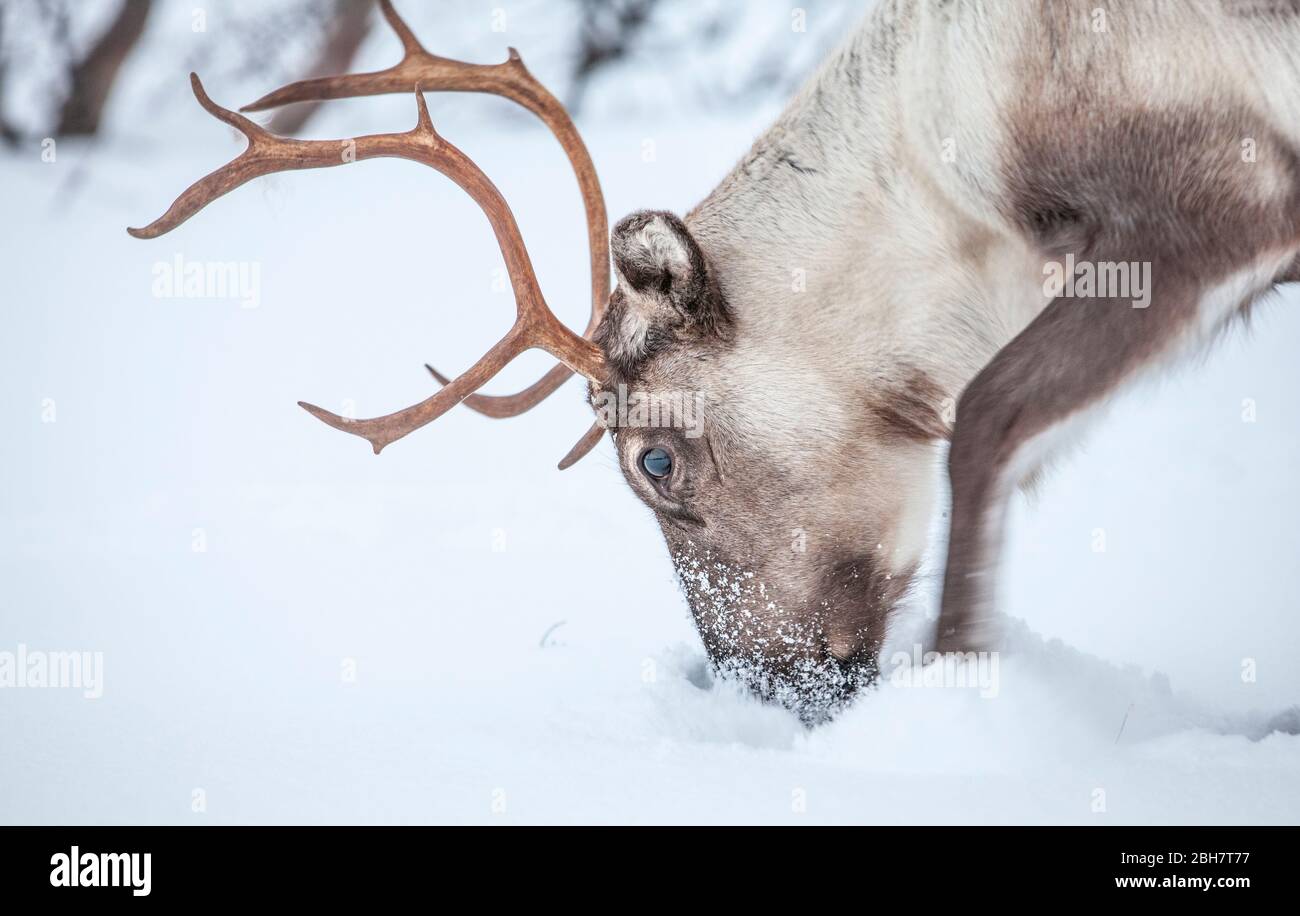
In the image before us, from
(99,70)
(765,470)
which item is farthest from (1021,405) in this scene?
(99,70)

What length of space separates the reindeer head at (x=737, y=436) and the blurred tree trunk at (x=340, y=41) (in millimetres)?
2854

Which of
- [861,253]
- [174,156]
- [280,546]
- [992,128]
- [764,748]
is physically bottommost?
[764,748]

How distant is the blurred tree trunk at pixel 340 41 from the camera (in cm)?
566

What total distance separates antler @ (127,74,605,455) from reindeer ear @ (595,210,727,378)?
81 millimetres

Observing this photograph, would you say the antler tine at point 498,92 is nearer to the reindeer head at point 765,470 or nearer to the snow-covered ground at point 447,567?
the reindeer head at point 765,470

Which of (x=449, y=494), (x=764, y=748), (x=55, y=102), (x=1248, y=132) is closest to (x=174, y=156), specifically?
→ (x=55, y=102)

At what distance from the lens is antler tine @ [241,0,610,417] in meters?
3.39

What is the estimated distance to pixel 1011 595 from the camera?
368cm

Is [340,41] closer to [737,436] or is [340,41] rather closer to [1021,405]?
[737,436]

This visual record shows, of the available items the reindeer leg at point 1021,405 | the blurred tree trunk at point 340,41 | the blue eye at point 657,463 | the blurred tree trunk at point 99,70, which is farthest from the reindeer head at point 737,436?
the blurred tree trunk at point 99,70

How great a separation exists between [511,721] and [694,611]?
0.47 m

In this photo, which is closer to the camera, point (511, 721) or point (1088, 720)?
point (1088, 720)

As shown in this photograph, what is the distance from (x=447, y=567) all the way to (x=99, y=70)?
319 centimetres

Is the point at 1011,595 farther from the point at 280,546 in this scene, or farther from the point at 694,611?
the point at 280,546
